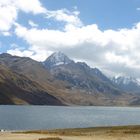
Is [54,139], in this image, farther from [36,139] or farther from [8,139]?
[8,139]

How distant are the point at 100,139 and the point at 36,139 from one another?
8497mm

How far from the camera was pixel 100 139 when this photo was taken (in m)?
48.1

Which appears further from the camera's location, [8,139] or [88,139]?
[88,139]

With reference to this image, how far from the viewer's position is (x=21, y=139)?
4459 cm

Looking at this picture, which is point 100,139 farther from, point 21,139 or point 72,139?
point 21,139

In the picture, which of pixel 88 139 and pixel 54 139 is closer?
pixel 54 139

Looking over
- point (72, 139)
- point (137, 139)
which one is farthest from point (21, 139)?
point (137, 139)

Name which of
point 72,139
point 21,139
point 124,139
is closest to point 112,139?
point 124,139

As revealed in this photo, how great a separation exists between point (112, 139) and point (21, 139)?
11831 mm

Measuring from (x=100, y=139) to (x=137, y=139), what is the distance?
4.78 metres

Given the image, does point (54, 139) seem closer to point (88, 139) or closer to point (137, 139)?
point (88, 139)

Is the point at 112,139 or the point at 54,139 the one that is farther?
the point at 112,139

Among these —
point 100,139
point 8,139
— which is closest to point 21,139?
point 8,139

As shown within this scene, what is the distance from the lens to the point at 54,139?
43.8 metres
